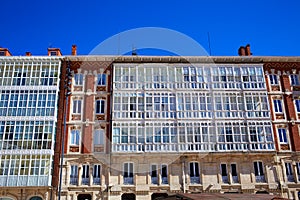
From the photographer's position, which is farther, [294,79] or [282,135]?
[294,79]

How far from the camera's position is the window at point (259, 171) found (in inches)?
1091

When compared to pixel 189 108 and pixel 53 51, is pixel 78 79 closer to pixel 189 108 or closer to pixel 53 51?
pixel 53 51

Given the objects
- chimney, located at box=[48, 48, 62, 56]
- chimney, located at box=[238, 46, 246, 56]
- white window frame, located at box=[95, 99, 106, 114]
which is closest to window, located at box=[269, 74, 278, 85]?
chimney, located at box=[238, 46, 246, 56]

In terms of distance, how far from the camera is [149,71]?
30.5m

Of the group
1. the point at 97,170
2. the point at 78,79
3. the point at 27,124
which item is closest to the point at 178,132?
the point at 97,170

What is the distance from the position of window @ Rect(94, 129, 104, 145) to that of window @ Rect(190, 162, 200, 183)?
325 inches

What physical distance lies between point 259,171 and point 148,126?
10.5 metres

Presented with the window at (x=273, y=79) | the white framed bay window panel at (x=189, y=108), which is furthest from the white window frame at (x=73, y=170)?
the window at (x=273, y=79)

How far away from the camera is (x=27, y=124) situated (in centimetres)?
2791

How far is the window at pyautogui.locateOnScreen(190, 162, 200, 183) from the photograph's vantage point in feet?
90.5

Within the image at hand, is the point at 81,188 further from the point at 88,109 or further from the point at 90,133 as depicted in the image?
the point at 88,109

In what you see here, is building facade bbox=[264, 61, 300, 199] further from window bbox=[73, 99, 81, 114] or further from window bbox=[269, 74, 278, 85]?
window bbox=[73, 99, 81, 114]

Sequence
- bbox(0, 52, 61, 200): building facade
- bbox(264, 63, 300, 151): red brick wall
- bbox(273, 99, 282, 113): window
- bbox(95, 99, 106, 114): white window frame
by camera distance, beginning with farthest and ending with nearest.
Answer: bbox(273, 99, 282, 113): window
bbox(95, 99, 106, 114): white window frame
bbox(264, 63, 300, 151): red brick wall
bbox(0, 52, 61, 200): building facade

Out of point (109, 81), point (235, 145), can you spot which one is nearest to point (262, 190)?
point (235, 145)
